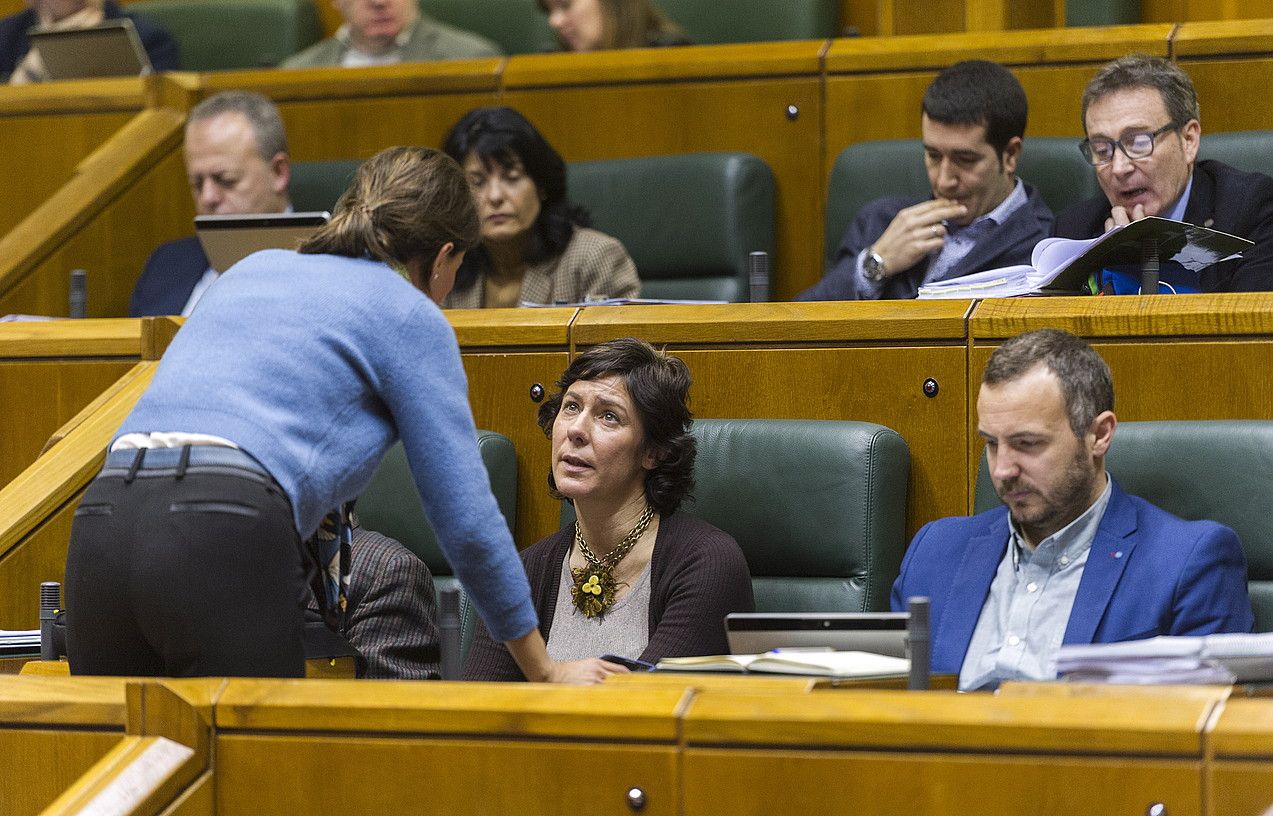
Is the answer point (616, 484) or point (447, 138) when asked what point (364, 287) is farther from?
point (447, 138)

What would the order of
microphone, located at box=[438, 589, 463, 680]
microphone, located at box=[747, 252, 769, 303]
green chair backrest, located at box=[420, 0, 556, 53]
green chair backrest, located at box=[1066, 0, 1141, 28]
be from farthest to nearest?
green chair backrest, located at box=[420, 0, 556, 53] → green chair backrest, located at box=[1066, 0, 1141, 28] → microphone, located at box=[747, 252, 769, 303] → microphone, located at box=[438, 589, 463, 680]

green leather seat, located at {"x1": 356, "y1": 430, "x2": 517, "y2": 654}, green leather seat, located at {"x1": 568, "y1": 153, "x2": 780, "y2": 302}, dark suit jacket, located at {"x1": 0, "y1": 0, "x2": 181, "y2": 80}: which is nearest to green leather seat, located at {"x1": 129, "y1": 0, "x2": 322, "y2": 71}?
dark suit jacket, located at {"x1": 0, "y1": 0, "x2": 181, "y2": 80}

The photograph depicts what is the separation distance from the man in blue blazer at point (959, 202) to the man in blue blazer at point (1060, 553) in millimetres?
767

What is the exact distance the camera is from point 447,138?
10.2ft

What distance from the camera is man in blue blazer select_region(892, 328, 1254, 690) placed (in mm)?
1864

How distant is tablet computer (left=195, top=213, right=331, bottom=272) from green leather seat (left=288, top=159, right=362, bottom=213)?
561 mm

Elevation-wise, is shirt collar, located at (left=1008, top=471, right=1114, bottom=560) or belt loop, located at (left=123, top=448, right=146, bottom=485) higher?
belt loop, located at (left=123, top=448, right=146, bottom=485)

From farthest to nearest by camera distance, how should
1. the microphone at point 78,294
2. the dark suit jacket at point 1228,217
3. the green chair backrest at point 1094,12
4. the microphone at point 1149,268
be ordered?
the green chair backrest at point 1094,12 < the microphone at point 78,294 < the dark suit jacket at point 1228,217 < the microphone at point 1149,268

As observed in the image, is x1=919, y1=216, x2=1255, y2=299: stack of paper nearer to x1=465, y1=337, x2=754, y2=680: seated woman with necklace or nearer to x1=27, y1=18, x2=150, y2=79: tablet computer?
x1=465, y1=337, x2=754, y2=680: seated woman with necklace

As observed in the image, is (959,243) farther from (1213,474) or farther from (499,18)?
(499,18)

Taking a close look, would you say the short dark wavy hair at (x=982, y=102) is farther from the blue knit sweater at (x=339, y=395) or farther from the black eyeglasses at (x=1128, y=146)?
the blue knit sweater at (x=339, y=395)

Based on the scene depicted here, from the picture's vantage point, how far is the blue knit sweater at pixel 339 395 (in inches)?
63.2

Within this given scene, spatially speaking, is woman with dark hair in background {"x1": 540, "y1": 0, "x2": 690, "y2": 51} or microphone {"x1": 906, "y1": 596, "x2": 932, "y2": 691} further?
woman with dark hair in background {"x1": 540, "y1": 0, "x2": 690, "y2": 51}

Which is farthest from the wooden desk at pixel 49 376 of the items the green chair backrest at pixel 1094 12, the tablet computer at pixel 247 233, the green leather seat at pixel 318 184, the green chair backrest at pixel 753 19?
the green chair backrest at pixel 1094 12
